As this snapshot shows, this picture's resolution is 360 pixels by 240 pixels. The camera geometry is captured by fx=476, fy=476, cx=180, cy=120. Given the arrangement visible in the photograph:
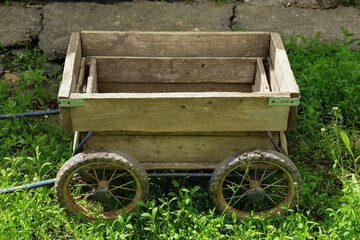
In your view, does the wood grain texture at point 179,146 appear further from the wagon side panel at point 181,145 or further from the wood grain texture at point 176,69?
the wood grain texture at point 176,69

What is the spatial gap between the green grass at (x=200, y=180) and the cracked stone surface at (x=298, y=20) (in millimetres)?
185

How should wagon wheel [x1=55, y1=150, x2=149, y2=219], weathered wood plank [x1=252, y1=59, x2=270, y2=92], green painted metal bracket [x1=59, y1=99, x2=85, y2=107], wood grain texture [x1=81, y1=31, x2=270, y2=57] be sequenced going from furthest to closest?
wood grain texture [x1=81, y1=31, x2=270, y2=57] → weathered wood plank [x1=252, y1=59, x2=270, y2=92] → wagon wheel [x1=55, y1=150, x2=149, y2=219] → green painted metal bracket [x1=59, y1=99, x2=85, y2=107]

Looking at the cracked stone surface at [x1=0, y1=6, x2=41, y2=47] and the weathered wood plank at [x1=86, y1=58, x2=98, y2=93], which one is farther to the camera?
the cracked stone surface at [x1=0, y1=6, x2=41, y2=47]

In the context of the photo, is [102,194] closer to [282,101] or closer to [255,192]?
[255,192]

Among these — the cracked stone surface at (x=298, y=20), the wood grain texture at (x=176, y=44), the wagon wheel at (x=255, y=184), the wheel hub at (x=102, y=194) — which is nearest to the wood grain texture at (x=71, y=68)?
the wood grain texture at (x=176, y=44)

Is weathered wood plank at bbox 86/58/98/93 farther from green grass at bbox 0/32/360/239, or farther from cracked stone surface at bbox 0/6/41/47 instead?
cracked stone surface at bbox 0/6/41/47

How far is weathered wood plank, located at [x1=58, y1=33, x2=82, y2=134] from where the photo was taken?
271 cm

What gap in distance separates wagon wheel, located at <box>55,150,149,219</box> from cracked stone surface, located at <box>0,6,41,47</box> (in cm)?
203

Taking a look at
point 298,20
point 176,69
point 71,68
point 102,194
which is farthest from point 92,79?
point 298,20

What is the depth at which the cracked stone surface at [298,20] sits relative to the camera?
192 inches

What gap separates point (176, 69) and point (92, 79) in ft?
2.20

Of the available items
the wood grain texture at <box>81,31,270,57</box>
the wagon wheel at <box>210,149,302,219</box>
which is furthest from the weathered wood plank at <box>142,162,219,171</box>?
the wood grain texture at <box>81,31,270,57</box>

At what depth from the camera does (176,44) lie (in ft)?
11.4

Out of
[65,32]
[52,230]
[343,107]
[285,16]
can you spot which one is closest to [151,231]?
[52,230]
